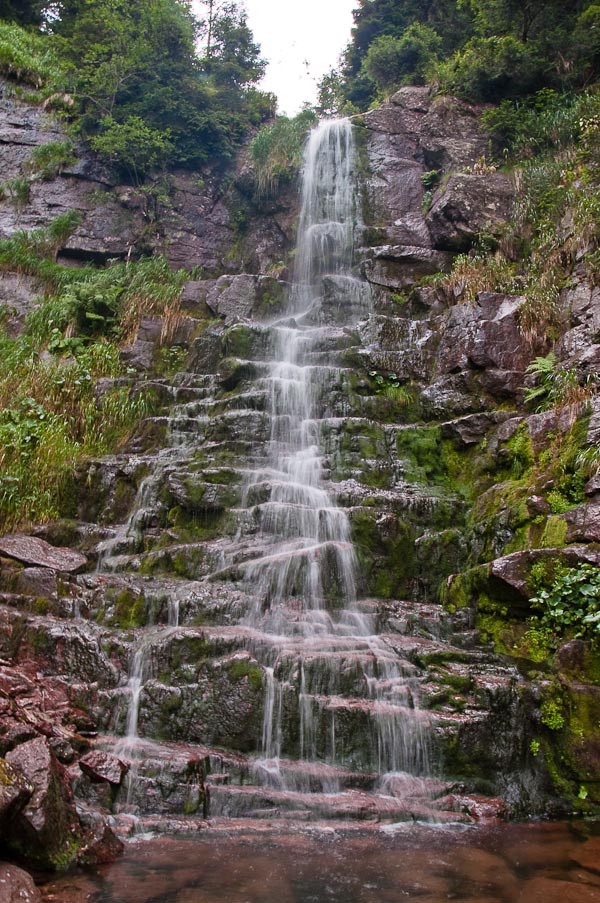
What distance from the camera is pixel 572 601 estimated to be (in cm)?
660

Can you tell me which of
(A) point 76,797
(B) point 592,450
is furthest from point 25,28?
(A) point 76,797

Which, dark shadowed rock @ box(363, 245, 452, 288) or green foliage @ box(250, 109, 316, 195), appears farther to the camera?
green foliage @ box(250, 109, 316, 195)

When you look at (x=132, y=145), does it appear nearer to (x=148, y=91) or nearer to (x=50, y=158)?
(x=50, y=158)

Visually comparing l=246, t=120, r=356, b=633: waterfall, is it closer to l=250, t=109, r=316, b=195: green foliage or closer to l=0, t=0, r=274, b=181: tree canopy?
l=250, t=109, r=316, b=195: green foliage

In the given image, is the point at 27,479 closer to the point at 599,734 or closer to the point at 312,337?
the point at 312,337

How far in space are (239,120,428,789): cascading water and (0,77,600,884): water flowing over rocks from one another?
28 mm

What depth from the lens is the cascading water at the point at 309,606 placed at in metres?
5.79

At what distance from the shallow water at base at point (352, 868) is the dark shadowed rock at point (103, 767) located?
0.59 m

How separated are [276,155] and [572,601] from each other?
15822mm

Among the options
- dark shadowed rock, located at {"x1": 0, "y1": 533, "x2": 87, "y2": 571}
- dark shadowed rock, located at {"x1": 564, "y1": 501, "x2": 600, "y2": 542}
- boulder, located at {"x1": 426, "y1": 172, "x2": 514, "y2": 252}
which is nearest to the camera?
dark shadowed rock, located at {"x1": 564, "y1": 501, "x2": 600, "y2": 542}

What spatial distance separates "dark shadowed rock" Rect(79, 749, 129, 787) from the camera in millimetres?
4938

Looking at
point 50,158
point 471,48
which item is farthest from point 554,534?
point 50,158

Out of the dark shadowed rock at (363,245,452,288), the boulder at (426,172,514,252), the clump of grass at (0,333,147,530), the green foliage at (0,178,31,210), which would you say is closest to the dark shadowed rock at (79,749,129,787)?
the clump of grass at (0,333,147,530)

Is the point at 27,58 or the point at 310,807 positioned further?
the point at 27,58
